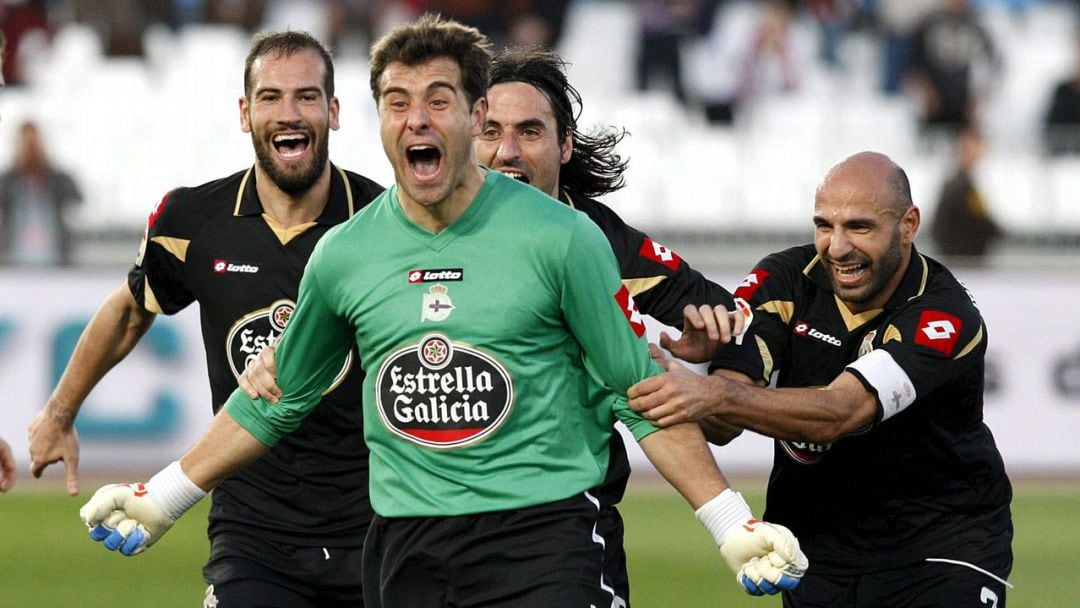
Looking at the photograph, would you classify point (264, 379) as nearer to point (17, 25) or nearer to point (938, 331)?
point (938, 331)

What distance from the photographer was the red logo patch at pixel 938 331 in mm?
5883

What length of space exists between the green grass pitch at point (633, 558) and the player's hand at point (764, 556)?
16.5 ft

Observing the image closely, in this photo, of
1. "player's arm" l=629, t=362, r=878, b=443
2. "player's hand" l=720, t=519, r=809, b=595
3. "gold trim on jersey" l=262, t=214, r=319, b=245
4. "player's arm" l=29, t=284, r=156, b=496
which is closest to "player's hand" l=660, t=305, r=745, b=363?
"player's arm" l=629, t=362, r=878, b=443

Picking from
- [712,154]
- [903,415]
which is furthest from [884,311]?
[712,154]

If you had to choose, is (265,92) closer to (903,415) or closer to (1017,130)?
(903,415)

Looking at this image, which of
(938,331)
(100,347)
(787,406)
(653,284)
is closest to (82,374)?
(100,347)

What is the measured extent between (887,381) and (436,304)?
1.75m

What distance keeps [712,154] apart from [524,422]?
40.7ft

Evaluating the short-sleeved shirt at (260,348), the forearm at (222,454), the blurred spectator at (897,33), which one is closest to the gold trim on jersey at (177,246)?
the short-sleeved shirt at (260,348)

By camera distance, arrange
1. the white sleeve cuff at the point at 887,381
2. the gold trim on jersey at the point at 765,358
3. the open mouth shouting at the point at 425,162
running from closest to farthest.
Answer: the open mouth shouting at the point at 425,162
the white sleeve cuff at the point at 887,381
the gold trim on jersey at the point at 765,358

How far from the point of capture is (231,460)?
514 centimetres

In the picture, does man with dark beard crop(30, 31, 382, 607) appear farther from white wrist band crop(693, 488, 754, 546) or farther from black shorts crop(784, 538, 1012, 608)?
white wrist band crop(693, 488, 754, 546)

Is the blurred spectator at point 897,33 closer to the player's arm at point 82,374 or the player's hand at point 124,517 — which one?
the player's arm at point 82,374

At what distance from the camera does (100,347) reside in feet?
21.6
